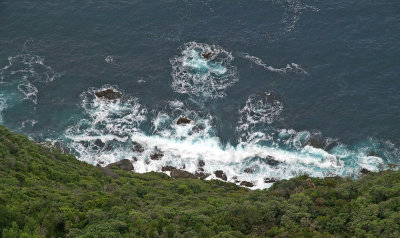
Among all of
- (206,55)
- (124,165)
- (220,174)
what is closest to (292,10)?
(206,55)

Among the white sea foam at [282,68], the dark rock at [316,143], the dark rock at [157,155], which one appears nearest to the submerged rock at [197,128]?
the dark rock at [157,155]

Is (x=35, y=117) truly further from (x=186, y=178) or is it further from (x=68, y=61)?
(x=186, y=178)

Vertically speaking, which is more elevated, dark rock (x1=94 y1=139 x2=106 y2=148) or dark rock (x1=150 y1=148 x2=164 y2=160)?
dark rock (x1=94 y1=139 x2=106 y2=148)

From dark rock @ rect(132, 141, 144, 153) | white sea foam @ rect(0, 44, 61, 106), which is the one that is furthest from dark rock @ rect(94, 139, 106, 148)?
white sea foam @ rect(0, 44, 61, 106)

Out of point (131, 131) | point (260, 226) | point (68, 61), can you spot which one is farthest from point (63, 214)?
point (68, 61)

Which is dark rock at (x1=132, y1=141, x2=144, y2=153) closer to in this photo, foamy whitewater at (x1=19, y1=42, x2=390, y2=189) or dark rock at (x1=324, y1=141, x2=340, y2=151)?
foamy whitewater at (x1=19, y1=42, x2=390, y2=189)

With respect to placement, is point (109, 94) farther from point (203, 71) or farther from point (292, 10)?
point (292, 10)

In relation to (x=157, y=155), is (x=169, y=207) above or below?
above
